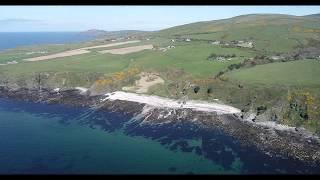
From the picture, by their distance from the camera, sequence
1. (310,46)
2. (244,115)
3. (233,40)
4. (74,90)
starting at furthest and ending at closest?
→ (233,40), (310,46), (74,90), (244,115)

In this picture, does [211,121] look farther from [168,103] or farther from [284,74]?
[284,74]

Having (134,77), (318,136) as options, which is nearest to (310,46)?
(134,77)

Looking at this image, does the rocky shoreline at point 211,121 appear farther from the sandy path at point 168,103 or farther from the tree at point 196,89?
the tree at point 196,89

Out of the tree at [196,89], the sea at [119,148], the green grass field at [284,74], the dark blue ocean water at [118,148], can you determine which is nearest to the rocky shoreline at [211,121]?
the sea at [119,148]

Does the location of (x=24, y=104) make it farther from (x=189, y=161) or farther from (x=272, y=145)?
(x=272, y=145)

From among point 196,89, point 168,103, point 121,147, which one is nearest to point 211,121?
point 168,103

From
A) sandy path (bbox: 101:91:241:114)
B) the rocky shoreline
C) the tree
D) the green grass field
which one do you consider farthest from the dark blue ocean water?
the green grass field

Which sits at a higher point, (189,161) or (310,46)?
(310,46)
